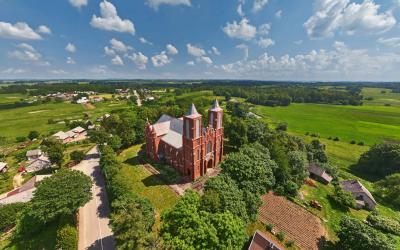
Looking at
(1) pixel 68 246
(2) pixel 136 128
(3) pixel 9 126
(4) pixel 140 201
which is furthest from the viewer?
(3) pixel 9 126

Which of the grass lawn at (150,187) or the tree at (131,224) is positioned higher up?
the tree at (131,224)

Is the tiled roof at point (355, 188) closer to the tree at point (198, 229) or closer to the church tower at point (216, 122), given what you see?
the church tower at point (216, 122)

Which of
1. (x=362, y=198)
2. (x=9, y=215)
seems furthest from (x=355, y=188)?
(x=9, y=215)

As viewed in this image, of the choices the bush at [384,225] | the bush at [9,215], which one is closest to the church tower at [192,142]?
the bush at [9,215]

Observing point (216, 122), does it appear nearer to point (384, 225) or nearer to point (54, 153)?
point (384, 225)

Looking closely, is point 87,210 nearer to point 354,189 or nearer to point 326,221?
point 326,221

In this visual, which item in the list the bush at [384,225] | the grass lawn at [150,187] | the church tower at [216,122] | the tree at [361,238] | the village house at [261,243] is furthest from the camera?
the church tower at [216,122]

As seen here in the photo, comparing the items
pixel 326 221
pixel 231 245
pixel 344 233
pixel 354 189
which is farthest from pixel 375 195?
pixel 231 245

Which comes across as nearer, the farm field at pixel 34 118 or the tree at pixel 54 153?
the tree at pixel 54 153
